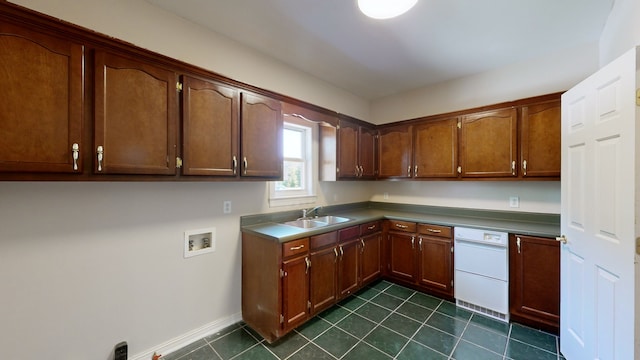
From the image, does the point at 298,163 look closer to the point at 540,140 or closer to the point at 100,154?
the point at 100,154

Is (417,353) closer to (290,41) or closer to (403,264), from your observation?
(403,264)

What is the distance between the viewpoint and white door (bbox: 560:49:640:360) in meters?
1.30

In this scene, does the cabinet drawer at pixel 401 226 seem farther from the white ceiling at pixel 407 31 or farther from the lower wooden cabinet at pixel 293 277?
the white ceiling at pixel 407 31

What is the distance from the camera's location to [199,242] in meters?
2.21

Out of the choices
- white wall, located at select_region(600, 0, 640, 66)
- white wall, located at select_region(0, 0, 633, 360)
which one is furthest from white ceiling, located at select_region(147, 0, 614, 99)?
white wall, located at select_region(0, 0, 633, 360)

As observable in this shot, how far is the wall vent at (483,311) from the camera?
2.45 m

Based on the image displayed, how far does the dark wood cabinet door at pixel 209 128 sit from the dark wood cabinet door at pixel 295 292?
0.96m

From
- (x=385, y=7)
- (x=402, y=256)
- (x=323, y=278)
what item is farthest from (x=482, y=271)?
(x=385, y=7)

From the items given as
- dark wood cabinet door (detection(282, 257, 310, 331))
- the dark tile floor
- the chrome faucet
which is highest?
the chrome faucet

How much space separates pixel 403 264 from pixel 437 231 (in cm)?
63

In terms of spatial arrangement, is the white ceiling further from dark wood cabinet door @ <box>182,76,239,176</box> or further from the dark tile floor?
the dark tile floor

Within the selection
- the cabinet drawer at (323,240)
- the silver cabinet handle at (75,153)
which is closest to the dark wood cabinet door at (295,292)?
the cabinet drawer at (323,240)

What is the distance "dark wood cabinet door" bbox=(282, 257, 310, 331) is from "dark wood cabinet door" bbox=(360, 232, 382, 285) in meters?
0.91

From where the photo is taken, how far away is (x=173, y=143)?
174cm
